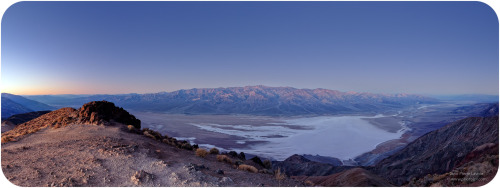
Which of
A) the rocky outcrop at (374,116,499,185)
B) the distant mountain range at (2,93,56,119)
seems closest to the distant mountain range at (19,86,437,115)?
the distant mountain range at (2,93,56,119)

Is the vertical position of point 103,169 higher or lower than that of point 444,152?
higher

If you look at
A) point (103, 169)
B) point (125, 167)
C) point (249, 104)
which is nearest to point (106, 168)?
point (103, 169)

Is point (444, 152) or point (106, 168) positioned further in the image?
point (444, 152)

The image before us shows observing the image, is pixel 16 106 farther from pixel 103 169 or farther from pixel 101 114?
pixel 103 169

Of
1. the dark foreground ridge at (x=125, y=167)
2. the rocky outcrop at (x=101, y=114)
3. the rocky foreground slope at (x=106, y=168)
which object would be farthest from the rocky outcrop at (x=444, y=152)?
the rocky outcrop at (x=101, y=114)

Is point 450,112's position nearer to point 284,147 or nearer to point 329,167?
point 284,147

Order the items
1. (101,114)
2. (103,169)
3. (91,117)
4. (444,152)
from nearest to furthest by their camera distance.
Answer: (103,169) → (91,117) → (101,114) → (444,152)

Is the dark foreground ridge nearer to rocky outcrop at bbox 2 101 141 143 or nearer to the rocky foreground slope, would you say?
the rocky foreground slope

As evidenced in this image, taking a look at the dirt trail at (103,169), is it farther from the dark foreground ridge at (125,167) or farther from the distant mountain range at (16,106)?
the distant mountain range at (16,106)
